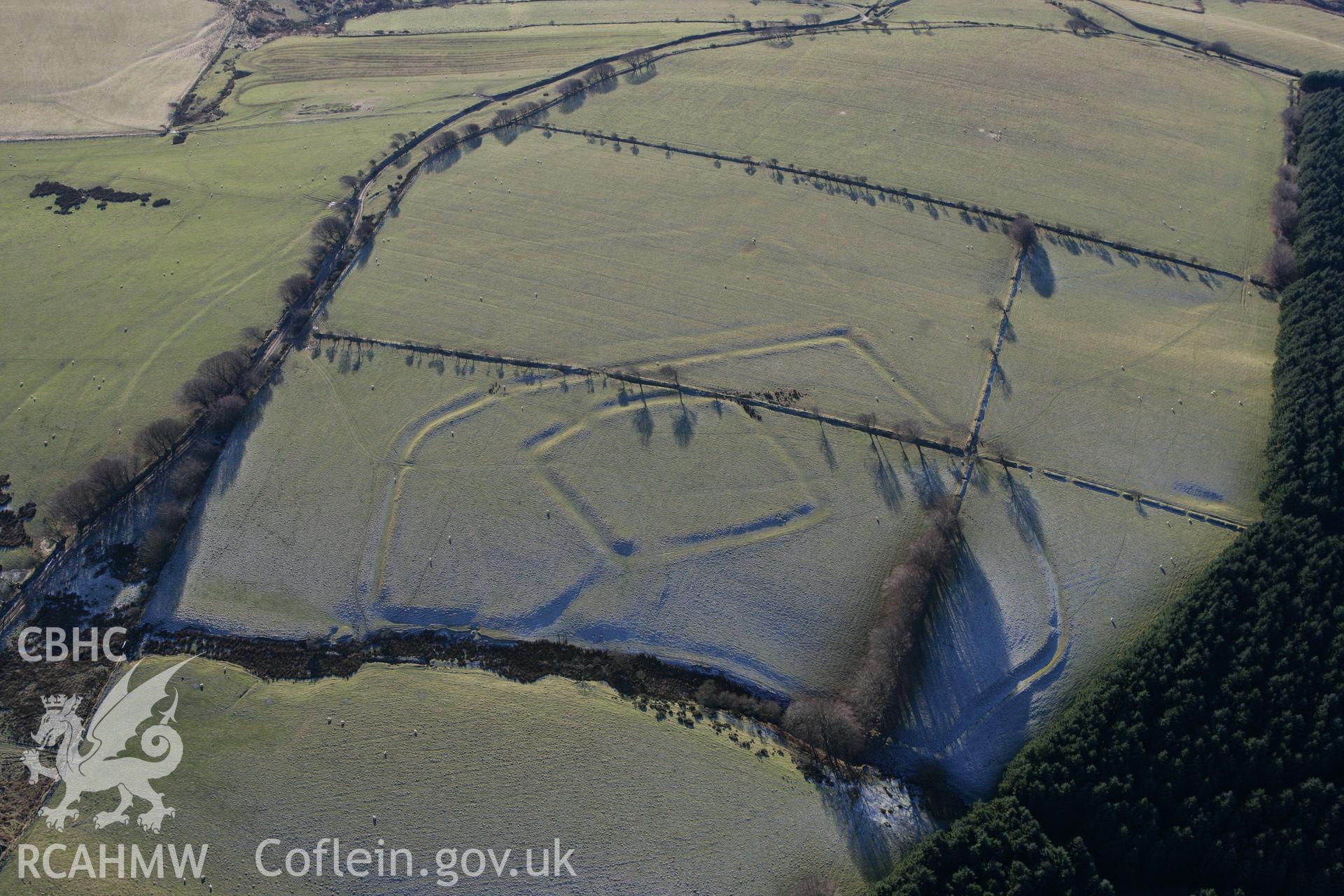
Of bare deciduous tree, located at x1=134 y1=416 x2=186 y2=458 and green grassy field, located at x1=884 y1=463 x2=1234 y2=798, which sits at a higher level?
bare deciduous tree, located at x1=134 y1=416 x2=186 y2=458

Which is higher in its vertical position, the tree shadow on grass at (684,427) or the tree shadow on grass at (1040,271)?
the tree shadow on grass at (1040,271)

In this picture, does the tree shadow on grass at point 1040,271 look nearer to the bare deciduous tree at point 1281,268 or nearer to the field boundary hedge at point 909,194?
the field boundary hedge at point 909,194

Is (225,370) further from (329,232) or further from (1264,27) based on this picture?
Answer: (1264,27)

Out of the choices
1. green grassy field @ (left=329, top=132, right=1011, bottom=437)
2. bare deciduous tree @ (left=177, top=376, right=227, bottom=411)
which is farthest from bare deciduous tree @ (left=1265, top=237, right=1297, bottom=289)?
bare deciduous tree @ (left=177, top=376, right=227, bottom=411)

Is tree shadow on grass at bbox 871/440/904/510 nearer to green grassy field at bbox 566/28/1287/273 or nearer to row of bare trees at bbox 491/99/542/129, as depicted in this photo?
green grassy field at bbox 566/28/1287/273

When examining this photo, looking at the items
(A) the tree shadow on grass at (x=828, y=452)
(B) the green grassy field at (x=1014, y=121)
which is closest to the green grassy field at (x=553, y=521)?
(A) the tree shadow on grass at (x=828, y=452)

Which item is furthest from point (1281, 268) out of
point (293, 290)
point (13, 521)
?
point (13, 521)
